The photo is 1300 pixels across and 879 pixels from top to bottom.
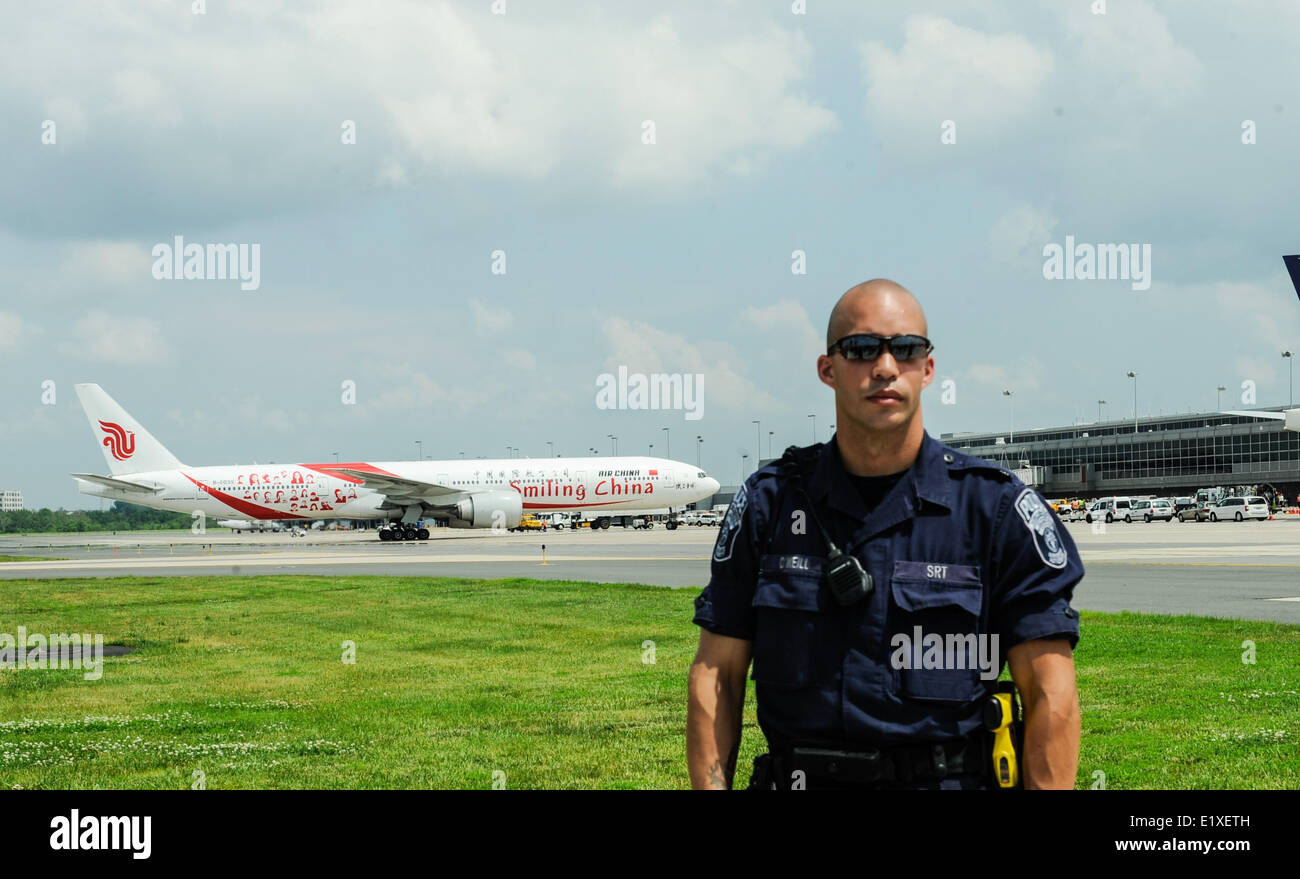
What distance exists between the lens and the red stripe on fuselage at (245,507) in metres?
63.1

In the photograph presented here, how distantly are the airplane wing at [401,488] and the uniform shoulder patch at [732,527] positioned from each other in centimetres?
5639

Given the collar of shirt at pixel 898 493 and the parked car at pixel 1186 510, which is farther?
the parked car at pixel 1186 510

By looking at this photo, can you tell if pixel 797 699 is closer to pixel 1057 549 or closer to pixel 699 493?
pixel 1057 549

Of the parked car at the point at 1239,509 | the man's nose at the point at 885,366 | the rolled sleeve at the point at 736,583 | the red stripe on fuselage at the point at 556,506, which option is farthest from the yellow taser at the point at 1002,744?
the parked car at the point at 1239,509

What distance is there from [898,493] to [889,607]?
35 centimetres

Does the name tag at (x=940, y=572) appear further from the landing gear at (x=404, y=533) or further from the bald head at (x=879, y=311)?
the landing gear at (x=404, y=533)

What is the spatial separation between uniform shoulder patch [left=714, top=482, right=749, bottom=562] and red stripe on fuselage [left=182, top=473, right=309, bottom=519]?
6224 cm

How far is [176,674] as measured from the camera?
13320 mm

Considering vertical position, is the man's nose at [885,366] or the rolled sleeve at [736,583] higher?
the man's nose at [885,366]

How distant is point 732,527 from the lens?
3.79 meters

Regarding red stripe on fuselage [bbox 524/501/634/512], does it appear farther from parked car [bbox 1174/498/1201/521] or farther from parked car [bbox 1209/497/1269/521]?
parked car [bbox 1174/498/1201/521]

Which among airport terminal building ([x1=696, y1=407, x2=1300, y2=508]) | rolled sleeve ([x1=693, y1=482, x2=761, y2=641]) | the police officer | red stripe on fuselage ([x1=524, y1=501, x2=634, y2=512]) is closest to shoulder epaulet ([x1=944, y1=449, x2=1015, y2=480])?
the police officer

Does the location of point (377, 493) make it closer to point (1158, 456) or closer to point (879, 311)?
point (879, 311)

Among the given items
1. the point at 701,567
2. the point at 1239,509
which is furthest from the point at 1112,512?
the point at 701,567
